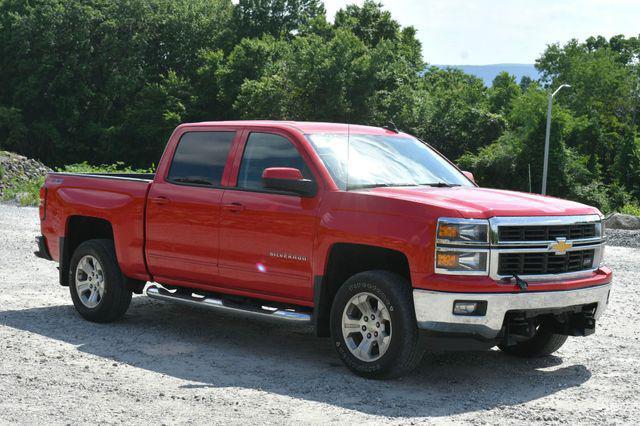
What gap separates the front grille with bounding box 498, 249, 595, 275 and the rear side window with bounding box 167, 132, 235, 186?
2.72 meters

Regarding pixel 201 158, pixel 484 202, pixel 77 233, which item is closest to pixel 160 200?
pixel 201 158

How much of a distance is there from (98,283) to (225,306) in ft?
6.13

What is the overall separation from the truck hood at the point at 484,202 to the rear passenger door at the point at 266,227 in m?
0.69

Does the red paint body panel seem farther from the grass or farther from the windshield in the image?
the grass

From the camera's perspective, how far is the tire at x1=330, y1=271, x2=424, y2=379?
6980 mm

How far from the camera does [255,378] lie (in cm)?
724

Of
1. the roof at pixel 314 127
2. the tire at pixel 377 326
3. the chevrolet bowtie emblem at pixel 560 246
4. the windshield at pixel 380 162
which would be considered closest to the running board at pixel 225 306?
the tire at pixel 377 326

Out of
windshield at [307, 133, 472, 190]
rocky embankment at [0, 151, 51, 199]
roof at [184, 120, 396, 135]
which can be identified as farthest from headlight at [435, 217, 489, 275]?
rocky embankment at [0, 151, 51, 199]

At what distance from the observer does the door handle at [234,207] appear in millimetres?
8070

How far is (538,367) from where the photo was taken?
7984 millimetres

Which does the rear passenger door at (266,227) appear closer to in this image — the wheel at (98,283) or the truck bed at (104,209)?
the truck bed at (104,209)

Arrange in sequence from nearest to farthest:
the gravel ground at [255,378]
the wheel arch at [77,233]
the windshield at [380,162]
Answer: the gravel ground at [255,378]
the windshield at [380,162]
the wheel arch at [77,233]

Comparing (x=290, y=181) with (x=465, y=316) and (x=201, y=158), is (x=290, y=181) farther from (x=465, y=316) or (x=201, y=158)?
(x=465, y=316)

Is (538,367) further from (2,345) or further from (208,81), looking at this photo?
(208,81)
